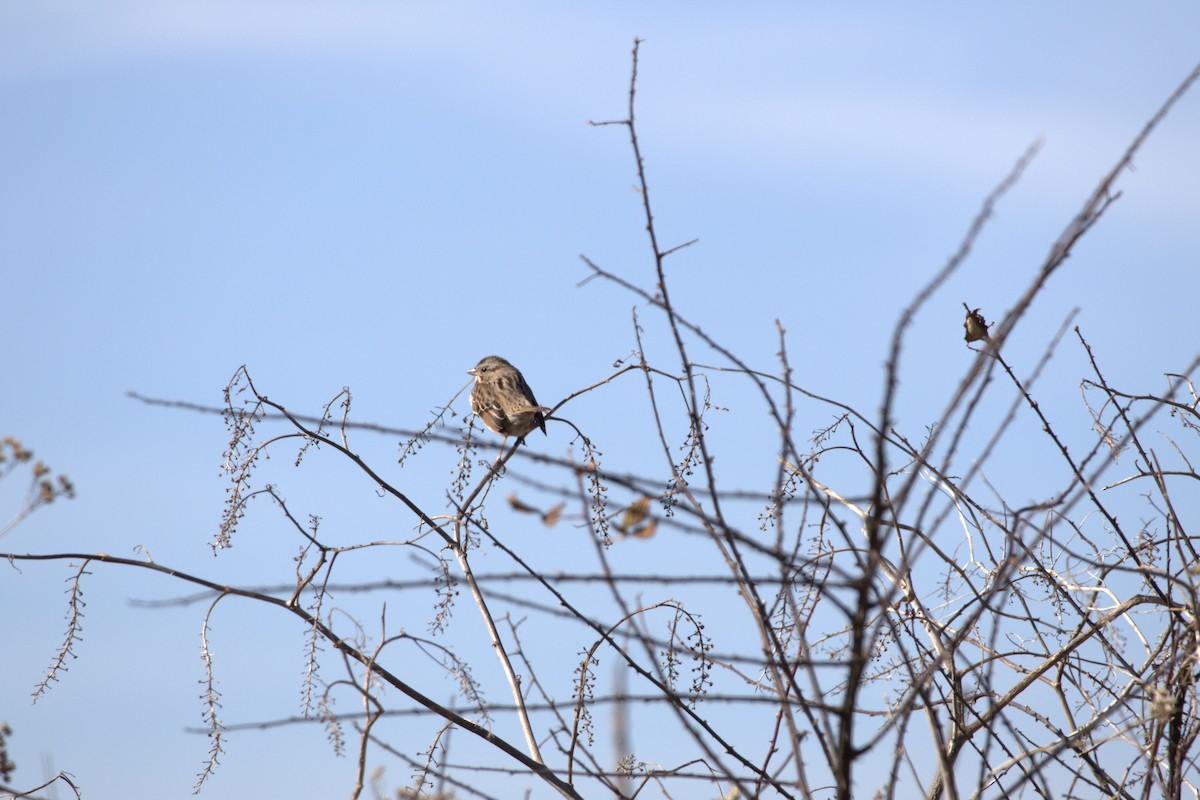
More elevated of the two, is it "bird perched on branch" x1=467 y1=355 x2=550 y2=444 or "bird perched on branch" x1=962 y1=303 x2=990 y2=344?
"bird perched on branch" x1=467 y1=355 x2=550 y2=444

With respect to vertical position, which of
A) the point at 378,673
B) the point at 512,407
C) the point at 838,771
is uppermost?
the point at 512,407

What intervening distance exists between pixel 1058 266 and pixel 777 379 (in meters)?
0.66

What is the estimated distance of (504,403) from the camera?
7.31 metres

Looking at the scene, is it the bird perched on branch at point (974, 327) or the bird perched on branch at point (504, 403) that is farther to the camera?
the bird perched on branch at point (504, 403)

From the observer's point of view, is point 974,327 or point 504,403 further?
point 504,403

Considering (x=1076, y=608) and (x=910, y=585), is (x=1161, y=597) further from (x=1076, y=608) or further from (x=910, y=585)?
(x=910, y=585)

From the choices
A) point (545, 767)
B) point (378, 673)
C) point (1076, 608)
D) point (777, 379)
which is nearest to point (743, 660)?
point (777, 379)

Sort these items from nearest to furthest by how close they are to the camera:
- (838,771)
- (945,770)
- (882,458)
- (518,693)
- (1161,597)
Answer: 1. (882,458)
2. (838,771)
3. (945,770)
4. (1161,597)
5. (518,693)

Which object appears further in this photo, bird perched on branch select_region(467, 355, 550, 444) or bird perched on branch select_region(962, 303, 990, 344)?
bird perched on branch select_region(467, 355, 550, 444)

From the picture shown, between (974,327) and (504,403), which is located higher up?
(504,403)

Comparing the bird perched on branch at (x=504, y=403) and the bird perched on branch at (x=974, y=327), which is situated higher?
the bird perched on branch at (x=504, y=403)

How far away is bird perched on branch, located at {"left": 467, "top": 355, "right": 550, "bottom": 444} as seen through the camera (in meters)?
6.98

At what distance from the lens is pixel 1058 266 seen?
5.39ft

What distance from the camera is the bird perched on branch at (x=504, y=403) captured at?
698 centimetres
